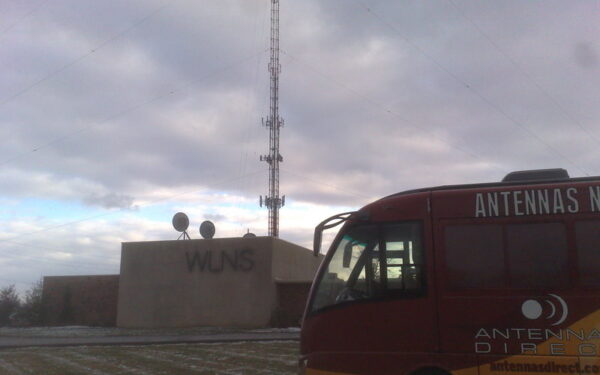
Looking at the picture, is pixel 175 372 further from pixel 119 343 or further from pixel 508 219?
pixel 119 343

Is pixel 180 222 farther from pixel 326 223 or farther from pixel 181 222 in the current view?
pixel 326 223

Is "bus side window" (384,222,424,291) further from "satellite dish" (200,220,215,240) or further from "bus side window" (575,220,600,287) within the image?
"satellite dish" (200,220,215,240)

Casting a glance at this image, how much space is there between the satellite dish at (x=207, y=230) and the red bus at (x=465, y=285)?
2889cm

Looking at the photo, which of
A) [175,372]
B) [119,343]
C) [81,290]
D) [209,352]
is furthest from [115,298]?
[175,372]

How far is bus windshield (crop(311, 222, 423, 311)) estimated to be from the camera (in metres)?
7.24

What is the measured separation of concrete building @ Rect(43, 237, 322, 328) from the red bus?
23.6 metres

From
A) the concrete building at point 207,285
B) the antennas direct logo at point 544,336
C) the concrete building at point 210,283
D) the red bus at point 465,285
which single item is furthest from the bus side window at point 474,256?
the concrete building at point 210,283

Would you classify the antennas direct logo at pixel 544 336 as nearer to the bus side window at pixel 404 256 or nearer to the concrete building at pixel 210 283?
the bus side window at pixel 404 256

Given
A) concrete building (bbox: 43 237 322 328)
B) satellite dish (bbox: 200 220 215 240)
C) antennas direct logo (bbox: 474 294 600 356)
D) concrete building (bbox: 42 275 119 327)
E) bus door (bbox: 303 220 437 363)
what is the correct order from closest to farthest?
antennas direct logo (bbox: 474 294 600 356)
bus door (bbox: 303 220 437 363)
concrete building (bbox: 43 237 322 328)
satellite dish (bbox: 200 220 215 240)
concrete building (bbox: 42 275 119 327)

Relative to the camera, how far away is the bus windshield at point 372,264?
285 inches

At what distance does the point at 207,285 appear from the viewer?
33375mm

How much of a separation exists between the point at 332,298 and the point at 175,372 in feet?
20.6

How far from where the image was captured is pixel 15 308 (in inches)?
1634

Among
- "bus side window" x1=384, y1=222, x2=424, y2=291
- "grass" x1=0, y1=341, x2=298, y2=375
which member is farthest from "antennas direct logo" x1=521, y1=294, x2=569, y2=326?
"grass" x1=0, y1=341, x2=298, y2=375
